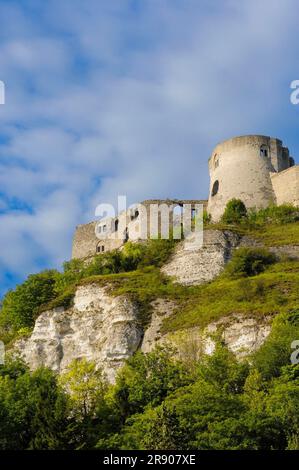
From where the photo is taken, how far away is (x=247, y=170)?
7950 centimetres

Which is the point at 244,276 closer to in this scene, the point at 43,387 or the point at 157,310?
the point at 157,310

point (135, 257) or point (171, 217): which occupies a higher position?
point (171, 217)

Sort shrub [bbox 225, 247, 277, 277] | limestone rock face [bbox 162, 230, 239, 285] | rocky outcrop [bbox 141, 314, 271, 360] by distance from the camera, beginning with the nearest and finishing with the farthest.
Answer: rocky outcrop [bbox 141, 314, 271, 360] → shrub [bbox 225, 247, 277, 277] → limestone rock face [bbox 162, 230, 239, 285]

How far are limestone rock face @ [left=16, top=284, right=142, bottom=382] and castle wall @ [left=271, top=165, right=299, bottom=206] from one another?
860 inches

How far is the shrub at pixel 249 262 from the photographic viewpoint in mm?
61478

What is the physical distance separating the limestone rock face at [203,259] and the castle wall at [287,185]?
12720mm

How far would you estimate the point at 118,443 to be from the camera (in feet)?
133

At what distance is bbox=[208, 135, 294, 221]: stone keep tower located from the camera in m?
78.6

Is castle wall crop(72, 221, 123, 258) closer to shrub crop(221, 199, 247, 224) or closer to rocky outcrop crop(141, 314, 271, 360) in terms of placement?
shrub crop(221, 199, 247, 224)

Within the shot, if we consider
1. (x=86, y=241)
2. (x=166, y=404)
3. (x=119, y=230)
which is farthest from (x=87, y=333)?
(x=86, y=241)

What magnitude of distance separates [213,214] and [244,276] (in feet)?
61.9

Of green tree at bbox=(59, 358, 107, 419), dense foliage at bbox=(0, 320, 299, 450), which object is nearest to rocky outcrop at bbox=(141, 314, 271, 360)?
dense foliage at bbox=(0, 320, 299, 450)
